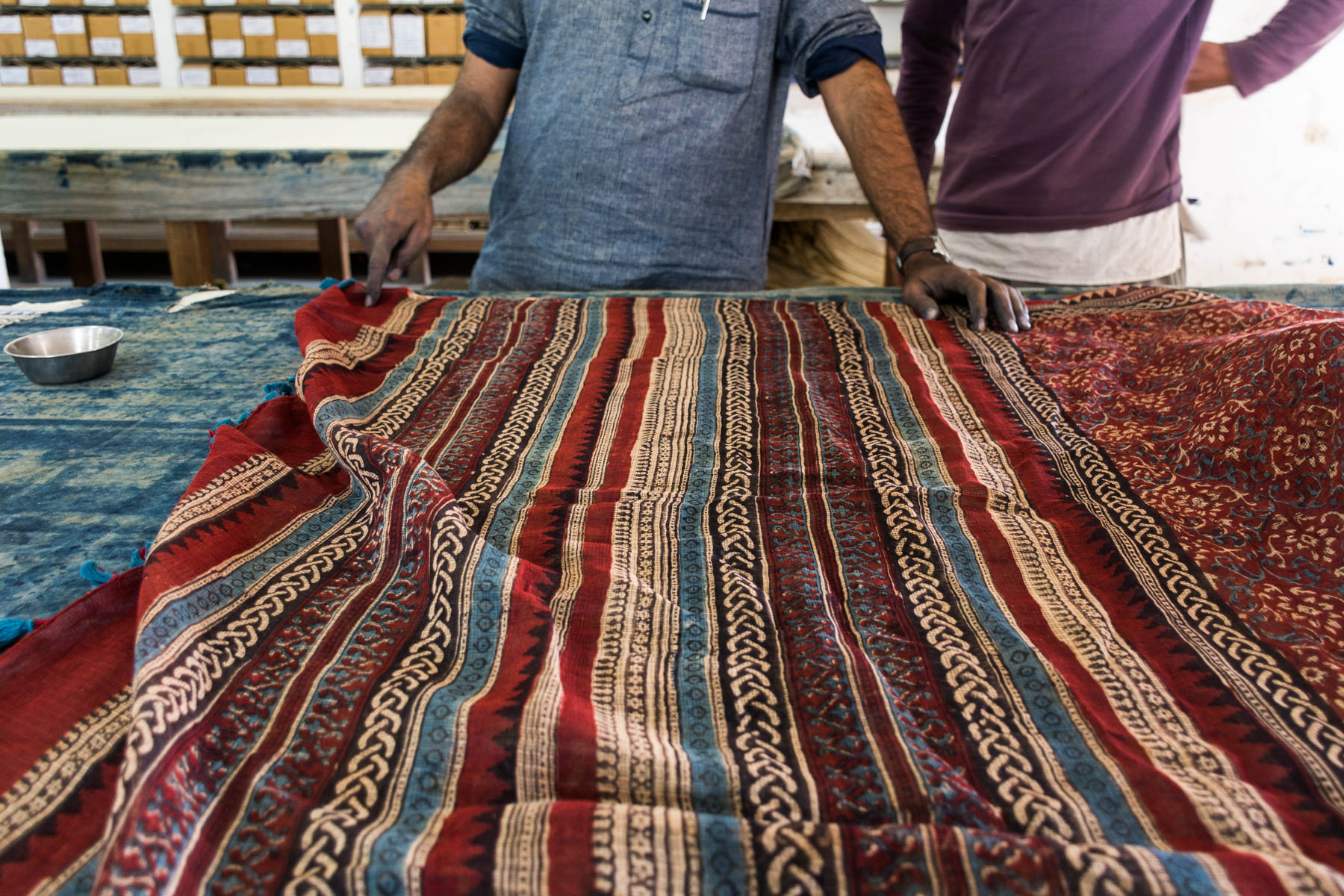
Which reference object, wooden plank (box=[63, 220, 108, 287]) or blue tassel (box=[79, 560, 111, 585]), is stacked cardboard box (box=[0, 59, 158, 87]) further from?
blue tassel (box=[79, 560, 111, 585])

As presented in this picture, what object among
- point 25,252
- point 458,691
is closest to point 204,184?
point 458,691

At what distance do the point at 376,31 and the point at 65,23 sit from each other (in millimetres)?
1649

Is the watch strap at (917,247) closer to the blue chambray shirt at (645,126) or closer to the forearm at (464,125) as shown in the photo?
the blue chambray shirt at (645,126)

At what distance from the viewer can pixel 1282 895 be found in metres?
0.43

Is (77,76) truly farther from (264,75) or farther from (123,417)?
(123,417)

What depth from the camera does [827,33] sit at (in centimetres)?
167

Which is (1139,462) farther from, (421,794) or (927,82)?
(927,82)

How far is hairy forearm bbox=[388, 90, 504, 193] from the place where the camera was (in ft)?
5.57

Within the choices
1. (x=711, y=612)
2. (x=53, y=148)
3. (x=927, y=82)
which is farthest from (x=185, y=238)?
(x=711, y=612)

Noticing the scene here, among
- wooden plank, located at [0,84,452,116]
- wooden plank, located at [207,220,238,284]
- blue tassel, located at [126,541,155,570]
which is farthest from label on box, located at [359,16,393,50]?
blue tassel, located at [126,541,155,570]

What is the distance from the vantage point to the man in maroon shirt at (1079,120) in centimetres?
167

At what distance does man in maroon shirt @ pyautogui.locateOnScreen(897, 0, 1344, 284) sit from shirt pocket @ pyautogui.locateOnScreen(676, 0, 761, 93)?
47 cm

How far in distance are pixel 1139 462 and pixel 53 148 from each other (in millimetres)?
2773

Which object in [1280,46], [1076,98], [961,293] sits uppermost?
[1280,46]
